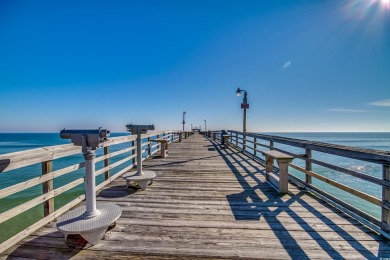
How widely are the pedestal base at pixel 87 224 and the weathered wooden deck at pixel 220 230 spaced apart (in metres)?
0.12

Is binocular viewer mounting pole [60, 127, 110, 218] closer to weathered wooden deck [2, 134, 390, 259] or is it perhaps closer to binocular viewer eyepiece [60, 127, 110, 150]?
binocular viewer eyepiece [60, 127, 110, 150]

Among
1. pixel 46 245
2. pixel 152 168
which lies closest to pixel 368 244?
pixel 46 245

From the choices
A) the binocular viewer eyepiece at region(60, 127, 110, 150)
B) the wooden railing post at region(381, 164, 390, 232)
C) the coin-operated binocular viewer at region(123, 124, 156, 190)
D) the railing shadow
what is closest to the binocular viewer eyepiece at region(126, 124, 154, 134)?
the coin-operated binocular viewer at region(123, 124, 156, 190)

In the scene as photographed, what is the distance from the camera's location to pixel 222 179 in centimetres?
445

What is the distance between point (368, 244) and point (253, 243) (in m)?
1.21

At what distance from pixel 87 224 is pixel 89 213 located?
161mm

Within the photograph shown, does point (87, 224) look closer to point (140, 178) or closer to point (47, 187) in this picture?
point (47, 187)

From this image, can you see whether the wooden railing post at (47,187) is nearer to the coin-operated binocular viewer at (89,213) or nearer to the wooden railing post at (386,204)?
the coin-operated binocular viewer at (89,213)

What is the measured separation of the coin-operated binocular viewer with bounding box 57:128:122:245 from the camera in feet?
6.33

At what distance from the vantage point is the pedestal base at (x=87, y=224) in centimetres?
189

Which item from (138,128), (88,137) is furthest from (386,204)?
(138,128)

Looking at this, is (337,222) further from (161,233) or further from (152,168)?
(152,168)

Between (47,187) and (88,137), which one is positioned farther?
(47,187)

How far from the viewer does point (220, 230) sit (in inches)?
90.0
